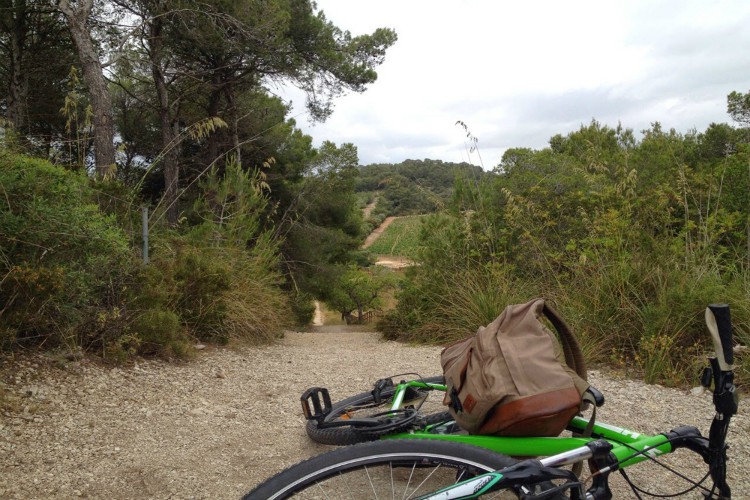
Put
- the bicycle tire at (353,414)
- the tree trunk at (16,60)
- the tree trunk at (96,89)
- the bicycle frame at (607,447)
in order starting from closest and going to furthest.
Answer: the bicycle frame at (607,447) < the bicycle tire at (353,414) < the tree trunk at (96,89) < the tree trunk at (16,60)

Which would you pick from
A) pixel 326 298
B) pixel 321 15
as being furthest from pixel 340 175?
pixel 321 15

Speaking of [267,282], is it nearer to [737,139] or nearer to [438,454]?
[438,454]

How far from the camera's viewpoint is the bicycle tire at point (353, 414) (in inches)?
102

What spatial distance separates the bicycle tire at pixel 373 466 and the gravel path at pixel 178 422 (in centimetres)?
116

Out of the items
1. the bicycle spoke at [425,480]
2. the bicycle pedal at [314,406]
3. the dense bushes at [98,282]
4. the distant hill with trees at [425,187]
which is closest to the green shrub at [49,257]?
the dense bushes at [98,282]

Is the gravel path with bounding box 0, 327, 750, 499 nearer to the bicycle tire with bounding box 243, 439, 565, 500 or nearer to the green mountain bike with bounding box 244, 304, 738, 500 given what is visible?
the green mountain bike with bounding box 244, 304, 738, 500

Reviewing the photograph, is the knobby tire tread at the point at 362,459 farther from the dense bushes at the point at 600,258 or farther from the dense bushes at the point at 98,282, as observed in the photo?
the dense bushes at the point at 600,258

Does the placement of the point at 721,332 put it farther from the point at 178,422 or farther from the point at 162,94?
the point at 162,94

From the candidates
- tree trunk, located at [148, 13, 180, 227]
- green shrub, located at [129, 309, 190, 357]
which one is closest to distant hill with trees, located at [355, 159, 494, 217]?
green shrub, located at [129, 309, 190, 357]

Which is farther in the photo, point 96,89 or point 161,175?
point 161,175

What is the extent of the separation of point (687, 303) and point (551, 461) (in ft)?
12.0

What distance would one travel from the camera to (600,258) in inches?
215

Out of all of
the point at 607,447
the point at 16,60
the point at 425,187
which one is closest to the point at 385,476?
the point at 607,447

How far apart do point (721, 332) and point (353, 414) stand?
207 centimetres
